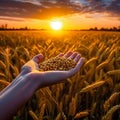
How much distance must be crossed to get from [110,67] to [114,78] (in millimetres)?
159

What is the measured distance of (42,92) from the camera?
249 centimetres

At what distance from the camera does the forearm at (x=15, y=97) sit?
66.5 inches

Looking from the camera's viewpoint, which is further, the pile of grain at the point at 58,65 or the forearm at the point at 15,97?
the pile of grain at the point at 58,65

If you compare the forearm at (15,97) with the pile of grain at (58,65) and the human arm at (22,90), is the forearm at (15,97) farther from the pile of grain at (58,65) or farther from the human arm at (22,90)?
the pile of grain at (58,65)

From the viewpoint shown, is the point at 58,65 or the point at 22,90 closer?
the point at 22,90

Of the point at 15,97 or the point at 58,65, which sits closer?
the point at 15,97

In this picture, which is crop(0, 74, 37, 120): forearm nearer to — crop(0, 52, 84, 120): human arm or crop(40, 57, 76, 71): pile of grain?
crop(0, 52, 84, 120): human arm

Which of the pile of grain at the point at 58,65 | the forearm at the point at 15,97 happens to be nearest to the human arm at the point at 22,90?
the forearm at the point at 15,97

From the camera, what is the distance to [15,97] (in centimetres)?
177

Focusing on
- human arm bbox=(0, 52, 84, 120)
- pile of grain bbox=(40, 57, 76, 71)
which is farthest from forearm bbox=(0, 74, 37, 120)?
pile of grain bbox=(40, 57, 76, 71)

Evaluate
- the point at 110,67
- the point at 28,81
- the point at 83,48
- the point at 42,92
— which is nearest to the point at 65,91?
the point at 42,92

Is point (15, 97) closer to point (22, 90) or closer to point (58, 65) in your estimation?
point (22, 90)

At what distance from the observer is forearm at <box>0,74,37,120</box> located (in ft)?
5.54

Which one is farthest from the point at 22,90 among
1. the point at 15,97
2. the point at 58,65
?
the point at 58,65
